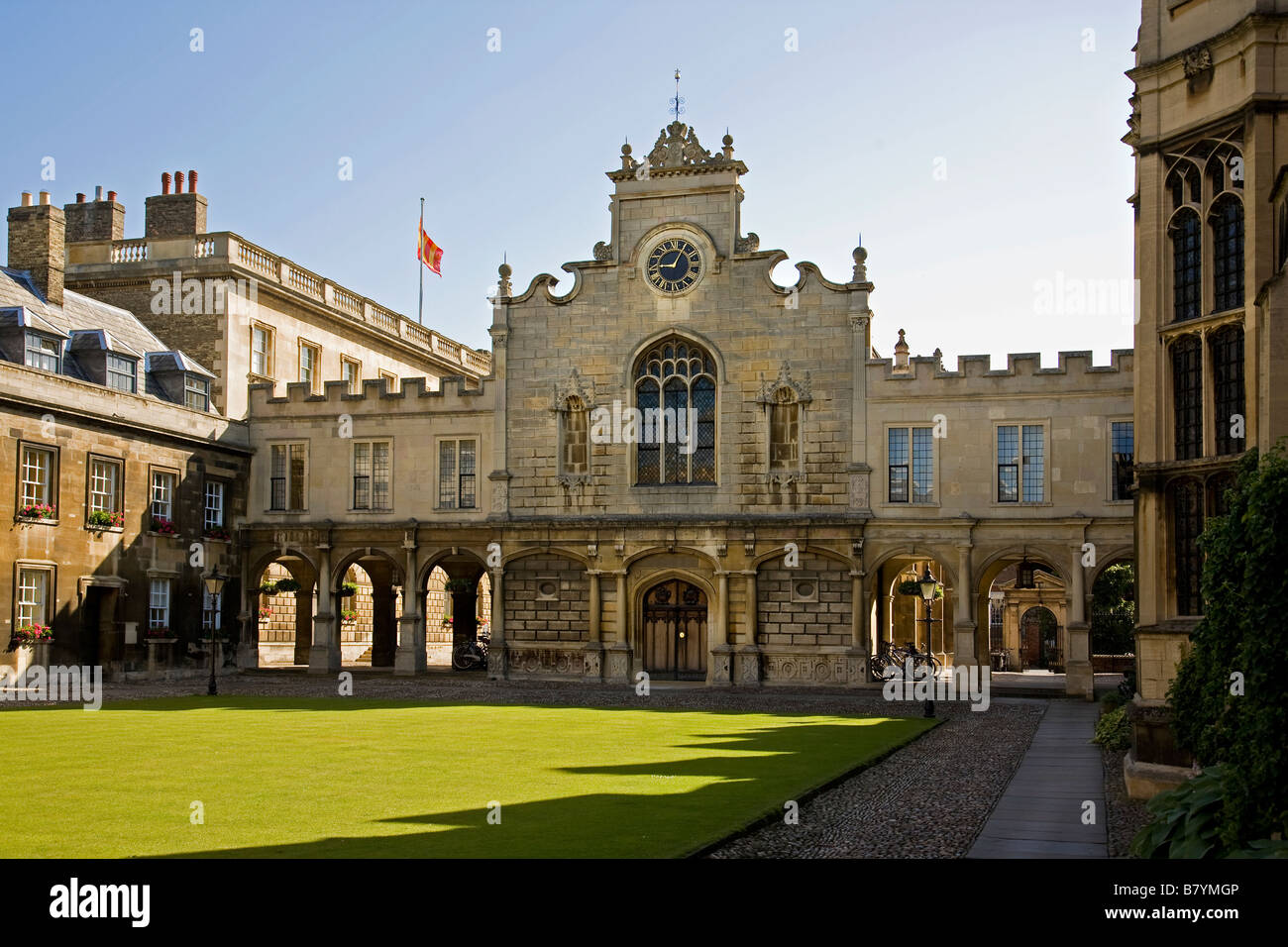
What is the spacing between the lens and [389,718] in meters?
25.2

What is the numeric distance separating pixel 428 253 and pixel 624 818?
4212 cm

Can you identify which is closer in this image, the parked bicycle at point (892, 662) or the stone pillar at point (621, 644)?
the parked bicycle at point (892, 662)

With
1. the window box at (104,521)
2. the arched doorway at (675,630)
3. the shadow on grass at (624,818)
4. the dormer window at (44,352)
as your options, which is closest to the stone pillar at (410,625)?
the arched doorway at (675,630)

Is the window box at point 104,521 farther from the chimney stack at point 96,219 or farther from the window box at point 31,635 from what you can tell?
the chimney stack at point 96,219

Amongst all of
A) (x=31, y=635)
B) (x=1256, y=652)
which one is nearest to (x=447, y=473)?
(x=31, y=635)

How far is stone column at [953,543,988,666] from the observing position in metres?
35.3

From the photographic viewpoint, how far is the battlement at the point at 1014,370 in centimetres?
3559

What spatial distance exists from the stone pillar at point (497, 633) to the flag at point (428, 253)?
1722 cm
